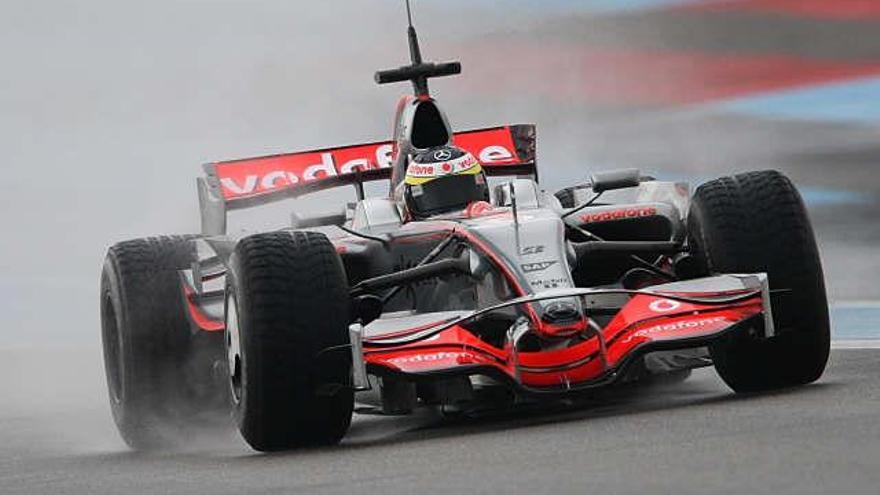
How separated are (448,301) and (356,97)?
1171 cm

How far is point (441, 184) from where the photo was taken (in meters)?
12.4

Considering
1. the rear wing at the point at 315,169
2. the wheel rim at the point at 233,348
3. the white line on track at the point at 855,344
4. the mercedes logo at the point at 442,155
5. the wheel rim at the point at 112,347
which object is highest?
the mercedes logo at the point at 442,155

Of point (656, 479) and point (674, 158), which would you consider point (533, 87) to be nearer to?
point (674, 158)

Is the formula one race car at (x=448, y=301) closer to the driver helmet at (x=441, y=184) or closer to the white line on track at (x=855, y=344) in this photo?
the driver helmet at (x=441, y=184)

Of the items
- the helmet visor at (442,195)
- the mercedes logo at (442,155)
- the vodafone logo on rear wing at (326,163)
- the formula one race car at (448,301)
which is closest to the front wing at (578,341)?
the formula one race car at (448,301)

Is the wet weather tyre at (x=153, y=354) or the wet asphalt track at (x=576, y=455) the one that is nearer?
the wet asphalt track at (x=576, y=455)

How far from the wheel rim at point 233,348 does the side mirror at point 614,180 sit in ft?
7.74

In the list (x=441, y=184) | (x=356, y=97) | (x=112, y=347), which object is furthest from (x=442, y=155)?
(x=356, y=97)

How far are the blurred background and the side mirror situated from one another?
561 centimetres

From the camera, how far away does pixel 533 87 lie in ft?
72.9

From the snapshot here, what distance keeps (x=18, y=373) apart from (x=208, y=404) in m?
4.87

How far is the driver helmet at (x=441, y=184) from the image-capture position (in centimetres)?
1241

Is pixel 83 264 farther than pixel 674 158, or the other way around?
pixel 83 264

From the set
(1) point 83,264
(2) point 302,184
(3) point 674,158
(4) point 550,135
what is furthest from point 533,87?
(2) point 302,184
